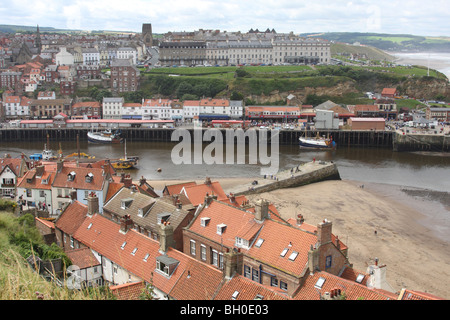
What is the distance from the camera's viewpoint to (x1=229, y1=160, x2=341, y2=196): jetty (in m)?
39.3

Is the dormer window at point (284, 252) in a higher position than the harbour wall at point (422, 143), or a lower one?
higher

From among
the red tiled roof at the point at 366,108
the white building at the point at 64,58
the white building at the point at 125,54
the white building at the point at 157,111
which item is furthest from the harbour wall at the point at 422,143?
the white building at the point at 125,54

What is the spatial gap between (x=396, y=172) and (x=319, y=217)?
74.7ft

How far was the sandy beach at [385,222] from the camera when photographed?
80.5 feet

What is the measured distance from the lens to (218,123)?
257 feet

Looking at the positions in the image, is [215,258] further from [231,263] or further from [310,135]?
[310,135]

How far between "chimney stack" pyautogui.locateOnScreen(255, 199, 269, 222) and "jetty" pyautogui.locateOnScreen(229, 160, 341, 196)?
18.4 metres

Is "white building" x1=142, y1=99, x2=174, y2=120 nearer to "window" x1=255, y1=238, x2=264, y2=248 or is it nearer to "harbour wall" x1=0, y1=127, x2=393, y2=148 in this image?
"harbour wall" x1=0, y1=127, x2=393, y2=148

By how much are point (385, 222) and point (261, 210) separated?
1822 centimetres

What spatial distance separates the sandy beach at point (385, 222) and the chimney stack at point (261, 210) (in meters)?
7.96

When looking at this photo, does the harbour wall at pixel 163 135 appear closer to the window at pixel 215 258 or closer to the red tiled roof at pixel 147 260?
the red tiled roof at pixel 147 260

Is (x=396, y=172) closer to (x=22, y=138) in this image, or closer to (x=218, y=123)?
(x=218, y=123)

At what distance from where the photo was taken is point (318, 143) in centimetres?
6694

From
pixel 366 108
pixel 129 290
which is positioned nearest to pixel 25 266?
pixel 129 290
